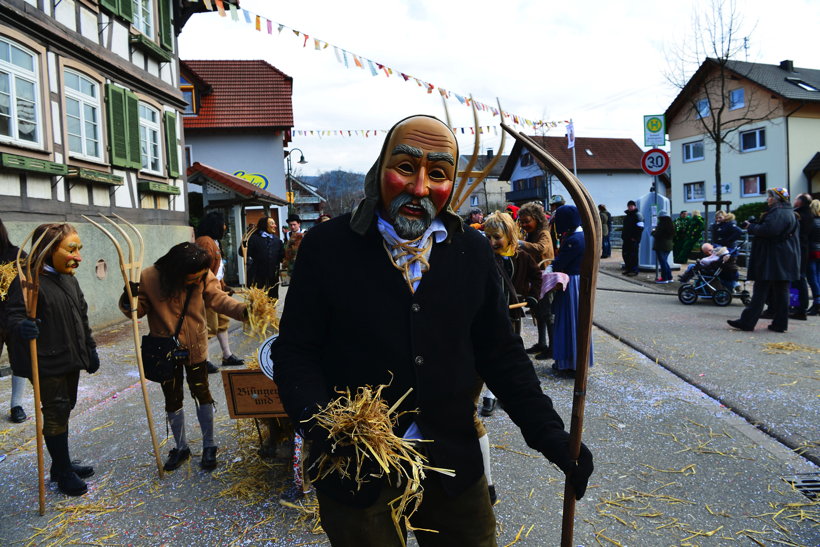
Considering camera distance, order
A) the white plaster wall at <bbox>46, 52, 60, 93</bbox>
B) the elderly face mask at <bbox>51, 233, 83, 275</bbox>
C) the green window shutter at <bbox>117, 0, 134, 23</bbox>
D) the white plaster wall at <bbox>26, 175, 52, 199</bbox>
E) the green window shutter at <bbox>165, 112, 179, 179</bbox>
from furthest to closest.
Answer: the green window shutter at <bbox>165, 112, 179, 179</bbox>, the green window shutter at <bbox>117, 0, 134, 23</bbox>, the white plaster wall at <bbox>46, 52, 60, 93</bbox>, the white plaster wall at <bbox>26, 175, 52, 199</bbox>, the elderly face mask at <bbox>51, 233, 83, 275</bbox>

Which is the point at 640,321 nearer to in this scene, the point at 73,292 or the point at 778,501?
the point at 778,501

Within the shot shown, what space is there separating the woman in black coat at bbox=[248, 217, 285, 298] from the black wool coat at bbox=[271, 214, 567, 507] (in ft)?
25.8

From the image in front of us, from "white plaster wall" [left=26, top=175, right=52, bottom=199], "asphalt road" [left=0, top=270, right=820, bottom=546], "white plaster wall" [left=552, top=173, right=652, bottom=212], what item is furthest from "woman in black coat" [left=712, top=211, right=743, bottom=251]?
"white plaster wall" [left=552, top=173, right=652, bottom=212]

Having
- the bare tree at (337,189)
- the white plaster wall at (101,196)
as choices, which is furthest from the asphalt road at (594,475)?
the bare tree at (337,189)

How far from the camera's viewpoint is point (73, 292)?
4219mm

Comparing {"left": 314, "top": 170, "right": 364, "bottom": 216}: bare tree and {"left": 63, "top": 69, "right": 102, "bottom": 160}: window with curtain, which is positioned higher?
{"left": 314, "top": 170, "right": 364, "bottom": 216}: bare tree

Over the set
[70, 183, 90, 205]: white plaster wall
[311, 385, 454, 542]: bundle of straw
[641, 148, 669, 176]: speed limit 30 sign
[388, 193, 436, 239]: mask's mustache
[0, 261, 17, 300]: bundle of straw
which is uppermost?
[641, 148, 669, 176]: speed limit 30 sign

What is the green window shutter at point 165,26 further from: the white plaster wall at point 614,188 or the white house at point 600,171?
the white plaster wall at point 614,188

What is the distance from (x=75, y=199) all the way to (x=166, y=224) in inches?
124

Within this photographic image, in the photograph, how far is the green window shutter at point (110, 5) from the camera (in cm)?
1052

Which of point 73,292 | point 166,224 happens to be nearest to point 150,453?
point 73,292

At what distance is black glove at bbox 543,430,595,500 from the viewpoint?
1.79m

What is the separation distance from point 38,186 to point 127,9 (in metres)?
4.51

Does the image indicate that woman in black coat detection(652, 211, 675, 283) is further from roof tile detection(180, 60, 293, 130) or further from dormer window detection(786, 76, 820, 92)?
dormer window detection(786, 76, 820, 92)
